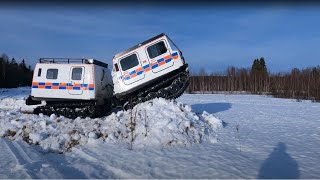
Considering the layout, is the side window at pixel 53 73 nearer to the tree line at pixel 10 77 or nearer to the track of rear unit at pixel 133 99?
the track of rear unit at pixel 133 99

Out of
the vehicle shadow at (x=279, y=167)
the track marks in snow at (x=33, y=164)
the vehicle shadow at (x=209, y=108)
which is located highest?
the vehicle shadow at (x=209, y=108)

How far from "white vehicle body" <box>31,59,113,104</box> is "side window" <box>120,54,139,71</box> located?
1.72 metres

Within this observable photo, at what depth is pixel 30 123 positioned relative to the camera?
12.7 metres

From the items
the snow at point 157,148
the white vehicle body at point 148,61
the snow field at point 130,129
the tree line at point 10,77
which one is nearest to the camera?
the snow at point 157,148

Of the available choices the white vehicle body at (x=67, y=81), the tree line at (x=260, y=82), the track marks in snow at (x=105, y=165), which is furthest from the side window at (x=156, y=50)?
the tree line at (x=260, y=82)

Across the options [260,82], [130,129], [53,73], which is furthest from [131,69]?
[260,82]

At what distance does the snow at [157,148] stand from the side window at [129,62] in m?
2.61

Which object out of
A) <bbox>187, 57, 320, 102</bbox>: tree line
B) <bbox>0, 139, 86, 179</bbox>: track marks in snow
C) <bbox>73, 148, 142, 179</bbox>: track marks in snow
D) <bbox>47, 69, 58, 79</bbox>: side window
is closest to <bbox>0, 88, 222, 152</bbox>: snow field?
<bbox>0, 139, 86, 179</bbox>: track marks in snow

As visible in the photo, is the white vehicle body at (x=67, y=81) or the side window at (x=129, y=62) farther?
the white vehicle body at (x=67, y=81)

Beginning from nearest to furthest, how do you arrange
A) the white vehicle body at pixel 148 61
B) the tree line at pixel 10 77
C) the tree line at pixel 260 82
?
the white vehicle body at pixel 148 61
the tree line at pixel 260 82
the tree line at pixel 10 77

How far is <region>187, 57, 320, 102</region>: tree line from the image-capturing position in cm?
5962

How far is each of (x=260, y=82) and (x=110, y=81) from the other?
63.8 metres

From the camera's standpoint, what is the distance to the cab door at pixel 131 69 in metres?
15.9

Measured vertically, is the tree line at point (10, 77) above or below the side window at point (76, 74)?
above
